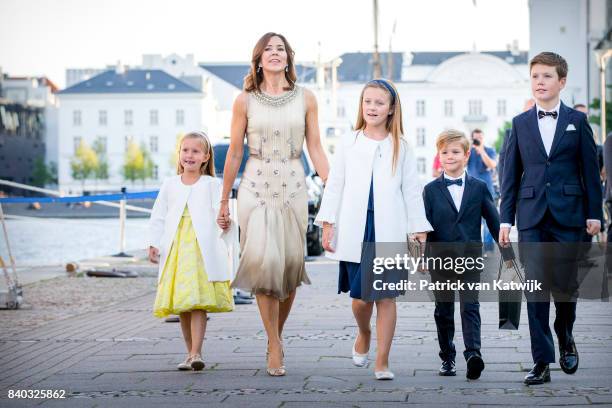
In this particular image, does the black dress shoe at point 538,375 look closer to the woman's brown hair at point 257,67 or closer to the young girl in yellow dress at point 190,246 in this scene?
the young girl in yellow dress at point 190,246

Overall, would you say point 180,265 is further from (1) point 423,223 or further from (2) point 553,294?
(2) point 553,294

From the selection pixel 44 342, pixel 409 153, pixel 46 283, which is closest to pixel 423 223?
pixel 409 153

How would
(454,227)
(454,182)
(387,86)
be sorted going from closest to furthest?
(387,86), (454,227), (454,182)

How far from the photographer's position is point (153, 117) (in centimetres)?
13062

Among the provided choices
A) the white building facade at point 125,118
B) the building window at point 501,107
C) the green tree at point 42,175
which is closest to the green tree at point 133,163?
the white building facade at point 125,118

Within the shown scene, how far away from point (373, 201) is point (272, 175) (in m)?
0.84

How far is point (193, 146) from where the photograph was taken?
786 cm

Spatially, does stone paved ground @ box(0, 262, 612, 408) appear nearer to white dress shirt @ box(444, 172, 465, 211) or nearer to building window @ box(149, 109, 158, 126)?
white dress shirt @ box(444, 172, 465, 211)

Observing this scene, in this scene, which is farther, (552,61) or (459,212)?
(459,212)

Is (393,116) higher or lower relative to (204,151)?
higher

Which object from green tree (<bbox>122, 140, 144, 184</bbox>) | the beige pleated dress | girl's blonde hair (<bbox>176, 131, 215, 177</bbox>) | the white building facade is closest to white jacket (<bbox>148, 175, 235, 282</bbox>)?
girl's blonde hair (<bbox>176, 131, 215, 177</bbox>)

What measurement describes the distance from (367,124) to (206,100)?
12331 cm

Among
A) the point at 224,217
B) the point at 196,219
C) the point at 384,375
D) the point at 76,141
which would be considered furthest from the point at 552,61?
the point at 76,141

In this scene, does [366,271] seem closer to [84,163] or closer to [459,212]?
[459,212]
